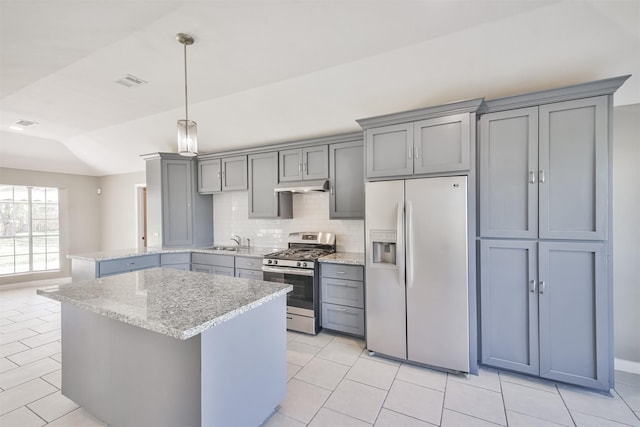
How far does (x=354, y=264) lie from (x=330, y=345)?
0.93 meters

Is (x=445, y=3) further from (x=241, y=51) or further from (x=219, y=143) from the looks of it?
(x=219, y=143)

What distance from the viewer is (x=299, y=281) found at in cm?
336

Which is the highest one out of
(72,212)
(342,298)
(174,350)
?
(72,212)

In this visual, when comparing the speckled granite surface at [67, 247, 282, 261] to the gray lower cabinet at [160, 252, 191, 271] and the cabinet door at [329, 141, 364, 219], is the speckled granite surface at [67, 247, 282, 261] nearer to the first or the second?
the gray lower cabinet at [160, 252, 191, 271]

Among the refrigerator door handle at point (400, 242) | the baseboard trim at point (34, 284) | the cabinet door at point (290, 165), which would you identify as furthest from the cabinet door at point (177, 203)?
the refrigerator door handle at point (400, 242)

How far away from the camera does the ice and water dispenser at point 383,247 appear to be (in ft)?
8.93

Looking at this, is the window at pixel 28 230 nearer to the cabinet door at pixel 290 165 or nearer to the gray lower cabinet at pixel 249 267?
the gray lower cabinet at pixel 249 267

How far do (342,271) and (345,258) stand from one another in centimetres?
16

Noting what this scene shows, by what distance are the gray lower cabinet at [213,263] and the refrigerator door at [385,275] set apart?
7.04ft

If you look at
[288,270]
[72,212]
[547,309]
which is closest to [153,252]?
[288,270]

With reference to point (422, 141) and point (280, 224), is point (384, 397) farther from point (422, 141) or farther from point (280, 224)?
point (280, 224)

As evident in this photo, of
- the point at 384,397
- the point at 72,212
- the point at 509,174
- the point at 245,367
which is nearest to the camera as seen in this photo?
the point at 245,367

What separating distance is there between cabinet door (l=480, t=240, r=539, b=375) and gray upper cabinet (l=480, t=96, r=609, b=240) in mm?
169

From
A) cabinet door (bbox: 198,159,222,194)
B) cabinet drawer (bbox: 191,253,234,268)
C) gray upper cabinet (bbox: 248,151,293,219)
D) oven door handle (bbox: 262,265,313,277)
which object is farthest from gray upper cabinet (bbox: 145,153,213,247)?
oven door handle (bbox: 262,265,313,277)
